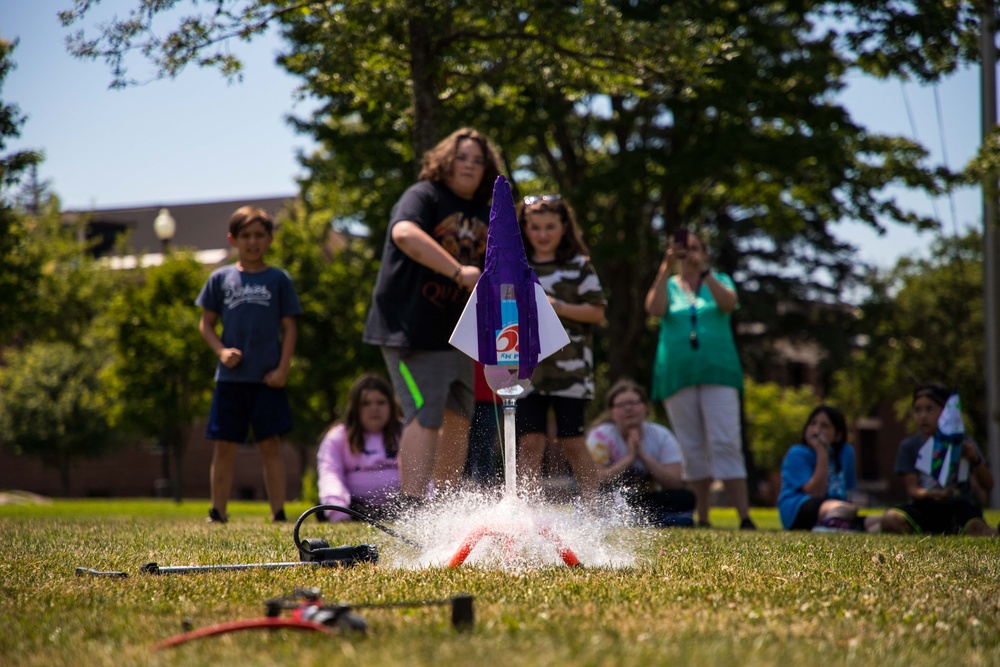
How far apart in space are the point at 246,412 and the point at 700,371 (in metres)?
3.31

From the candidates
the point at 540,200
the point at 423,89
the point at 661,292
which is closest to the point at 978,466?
the point at 661,292

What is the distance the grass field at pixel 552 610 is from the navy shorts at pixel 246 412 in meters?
2.52

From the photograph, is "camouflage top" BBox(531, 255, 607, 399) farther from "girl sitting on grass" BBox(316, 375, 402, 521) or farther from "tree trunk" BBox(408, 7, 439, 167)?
"tree trunk" BBox(408, 7, 439, 167)

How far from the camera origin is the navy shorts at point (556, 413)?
6.11 metres

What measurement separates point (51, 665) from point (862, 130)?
18229 mm

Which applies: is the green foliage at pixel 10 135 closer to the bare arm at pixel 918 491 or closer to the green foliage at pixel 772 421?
the bare arm at pixel 918 491

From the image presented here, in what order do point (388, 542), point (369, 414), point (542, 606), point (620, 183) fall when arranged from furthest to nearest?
point (620, 183)
point (369, 414)
point (388, 542)
point (542, 606)

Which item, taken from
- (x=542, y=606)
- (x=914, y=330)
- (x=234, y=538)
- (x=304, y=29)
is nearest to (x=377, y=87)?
(x=304, y=29)

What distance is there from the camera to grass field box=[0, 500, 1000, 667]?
2283mm

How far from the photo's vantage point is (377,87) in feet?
30.9

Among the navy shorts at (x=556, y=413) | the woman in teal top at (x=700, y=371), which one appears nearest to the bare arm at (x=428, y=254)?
the navy shorts at (x=556, y=413)

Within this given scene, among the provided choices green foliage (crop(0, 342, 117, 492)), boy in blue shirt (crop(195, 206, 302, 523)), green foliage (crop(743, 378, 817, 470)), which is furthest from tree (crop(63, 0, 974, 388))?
green foliage (crop(743, 378, 817, 470))

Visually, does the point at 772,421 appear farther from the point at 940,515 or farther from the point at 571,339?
the point at 571,339

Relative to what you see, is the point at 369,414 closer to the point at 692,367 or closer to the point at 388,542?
the point at 692,367
